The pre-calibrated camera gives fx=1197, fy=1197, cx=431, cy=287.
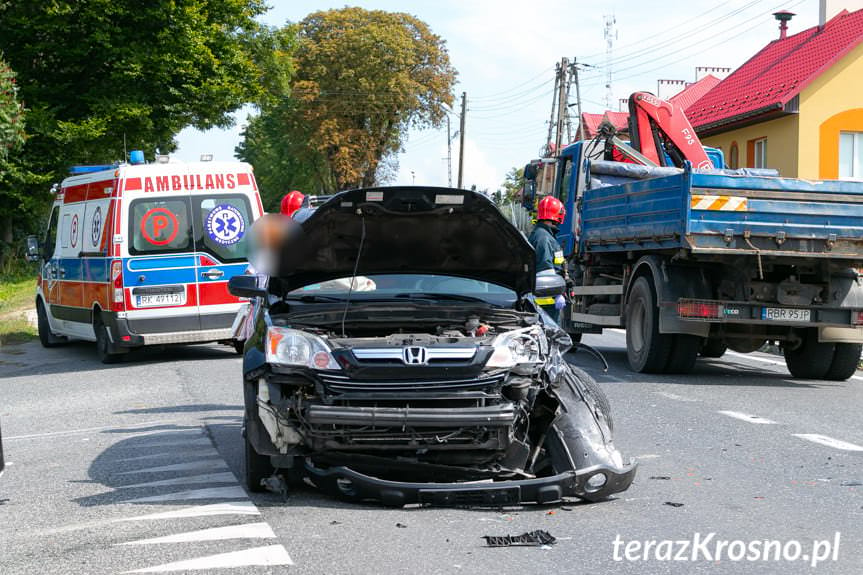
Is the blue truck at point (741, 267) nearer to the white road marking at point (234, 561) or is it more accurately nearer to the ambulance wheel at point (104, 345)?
the ambulance wheel at point (104, 345)

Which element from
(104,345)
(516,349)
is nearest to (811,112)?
(104,345)

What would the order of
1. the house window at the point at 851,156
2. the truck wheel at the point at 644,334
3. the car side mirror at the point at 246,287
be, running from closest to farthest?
1. the car side mirror at the point at 246,287
2. the truck wheel at the point at 644,334
3. the house window at the point at 851,156

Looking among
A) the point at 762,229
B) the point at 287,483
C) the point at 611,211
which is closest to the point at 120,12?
the point at 611,211

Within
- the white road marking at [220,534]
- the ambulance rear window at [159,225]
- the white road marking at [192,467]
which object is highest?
the ambulance rear window at [159,225]

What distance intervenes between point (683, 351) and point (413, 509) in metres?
7.89

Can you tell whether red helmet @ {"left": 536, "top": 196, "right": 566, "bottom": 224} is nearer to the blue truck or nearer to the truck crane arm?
the blue truck

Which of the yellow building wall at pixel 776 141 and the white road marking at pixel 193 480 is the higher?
the yellow building wall at pixel 776 141

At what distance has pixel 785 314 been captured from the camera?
41.8 feet

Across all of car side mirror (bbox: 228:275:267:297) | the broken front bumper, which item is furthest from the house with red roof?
the broken front bumper

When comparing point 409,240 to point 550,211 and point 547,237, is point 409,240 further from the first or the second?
point 550,211

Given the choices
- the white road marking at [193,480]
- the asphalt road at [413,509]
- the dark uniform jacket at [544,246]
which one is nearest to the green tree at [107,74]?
the dark uniform jacket at [544,246]

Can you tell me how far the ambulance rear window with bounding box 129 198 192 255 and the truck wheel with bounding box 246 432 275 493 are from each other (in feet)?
29.5

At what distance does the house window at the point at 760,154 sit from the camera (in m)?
34.2

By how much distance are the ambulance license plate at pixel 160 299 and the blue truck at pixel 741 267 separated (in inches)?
216
